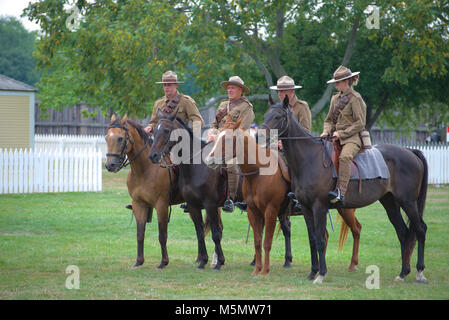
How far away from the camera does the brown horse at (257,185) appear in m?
9.11

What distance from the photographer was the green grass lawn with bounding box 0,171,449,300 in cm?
807

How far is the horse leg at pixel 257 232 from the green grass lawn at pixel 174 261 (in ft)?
0.75

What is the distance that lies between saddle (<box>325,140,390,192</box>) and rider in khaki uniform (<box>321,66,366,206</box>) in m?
0.12

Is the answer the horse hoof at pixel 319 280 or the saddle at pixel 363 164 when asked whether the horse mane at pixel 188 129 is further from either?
the horse hoof at pixel 319 280

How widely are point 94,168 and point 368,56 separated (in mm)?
12835

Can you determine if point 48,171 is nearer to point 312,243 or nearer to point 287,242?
point 287,242

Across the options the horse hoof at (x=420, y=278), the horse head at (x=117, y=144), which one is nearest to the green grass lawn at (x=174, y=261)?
the horse hoof at (x=420, y=278)

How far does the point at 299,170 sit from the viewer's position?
8.94 metres

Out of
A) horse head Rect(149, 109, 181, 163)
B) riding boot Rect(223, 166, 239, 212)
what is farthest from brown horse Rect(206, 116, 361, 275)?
horse head Rect(149, 109, 181, 163)

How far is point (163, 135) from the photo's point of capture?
9336mm

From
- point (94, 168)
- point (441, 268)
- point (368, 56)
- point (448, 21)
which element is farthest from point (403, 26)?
point (441, 268)

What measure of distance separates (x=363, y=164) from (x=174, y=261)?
12.3ft

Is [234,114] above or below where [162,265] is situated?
above

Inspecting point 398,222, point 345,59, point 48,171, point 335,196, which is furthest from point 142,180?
point 345,59
